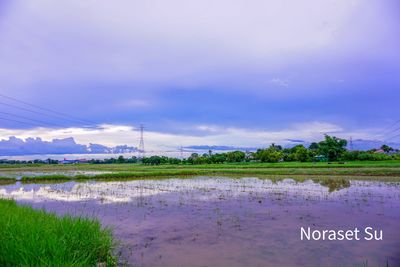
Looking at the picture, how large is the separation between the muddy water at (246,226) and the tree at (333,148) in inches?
1565

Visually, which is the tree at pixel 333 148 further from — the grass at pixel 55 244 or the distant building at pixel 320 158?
the grass at pixel 55 244

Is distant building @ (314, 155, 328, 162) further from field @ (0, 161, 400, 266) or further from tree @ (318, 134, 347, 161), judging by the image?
field @ (0, 161, 400, 266)

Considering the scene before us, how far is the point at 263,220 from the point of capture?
8328mm

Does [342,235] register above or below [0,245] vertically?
below

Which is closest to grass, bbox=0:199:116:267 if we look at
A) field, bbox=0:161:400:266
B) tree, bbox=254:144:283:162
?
field, bbox=0:161:400:266

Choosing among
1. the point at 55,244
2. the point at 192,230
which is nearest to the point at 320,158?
the point at 192,230

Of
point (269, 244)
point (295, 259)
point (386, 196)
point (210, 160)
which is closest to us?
point (295, 259)

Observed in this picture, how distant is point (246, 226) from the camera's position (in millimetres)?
7688

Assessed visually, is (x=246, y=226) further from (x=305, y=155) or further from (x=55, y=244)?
(x=305, y=155)

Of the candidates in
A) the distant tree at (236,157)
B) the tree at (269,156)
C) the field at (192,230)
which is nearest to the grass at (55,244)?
the field at (192,230)

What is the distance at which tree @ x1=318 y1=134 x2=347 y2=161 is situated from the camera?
50.1 metres

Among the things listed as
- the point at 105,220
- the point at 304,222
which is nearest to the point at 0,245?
the point at 105,220

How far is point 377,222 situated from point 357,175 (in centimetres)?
1706

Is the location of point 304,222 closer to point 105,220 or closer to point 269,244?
point 269,244
